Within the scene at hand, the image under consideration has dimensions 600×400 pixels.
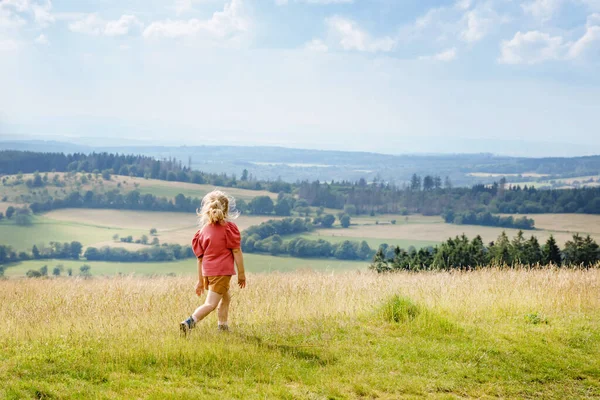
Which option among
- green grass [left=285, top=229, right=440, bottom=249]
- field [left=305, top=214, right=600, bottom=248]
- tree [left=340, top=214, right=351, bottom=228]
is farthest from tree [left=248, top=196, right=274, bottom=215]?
green grass [left=285, top=229, right=440, bottom=249]

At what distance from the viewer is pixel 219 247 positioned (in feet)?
25.4

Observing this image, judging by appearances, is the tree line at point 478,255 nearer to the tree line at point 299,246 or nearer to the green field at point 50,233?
the tree line at point 299,246

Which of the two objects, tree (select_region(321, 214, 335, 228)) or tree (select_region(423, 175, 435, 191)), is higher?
tree (select_region(423, 175, 435, 191))

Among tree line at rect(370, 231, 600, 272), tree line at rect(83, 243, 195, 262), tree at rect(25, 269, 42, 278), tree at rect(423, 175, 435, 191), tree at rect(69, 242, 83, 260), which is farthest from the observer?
tree at rect(423, 175, 435, 191)

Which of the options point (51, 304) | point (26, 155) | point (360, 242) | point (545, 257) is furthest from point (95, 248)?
point (51, 304)

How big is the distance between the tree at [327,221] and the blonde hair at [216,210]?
12028 cm

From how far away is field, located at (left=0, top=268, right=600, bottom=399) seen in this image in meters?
6.15

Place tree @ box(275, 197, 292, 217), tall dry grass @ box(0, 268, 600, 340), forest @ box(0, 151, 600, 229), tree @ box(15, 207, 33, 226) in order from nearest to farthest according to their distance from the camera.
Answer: tall dry grass @ box(0, 268, 600, 340), tree @ box(15, 207, 33, 226), forest @ box(0, 151, 600, 229), tree @ box(275, 197, 292, 217)

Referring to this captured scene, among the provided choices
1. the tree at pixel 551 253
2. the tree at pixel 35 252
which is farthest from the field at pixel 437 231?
the tree at pixel 551 253

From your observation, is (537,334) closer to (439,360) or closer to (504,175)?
(439,360)

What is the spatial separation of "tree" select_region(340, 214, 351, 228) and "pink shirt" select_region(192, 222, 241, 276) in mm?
122286

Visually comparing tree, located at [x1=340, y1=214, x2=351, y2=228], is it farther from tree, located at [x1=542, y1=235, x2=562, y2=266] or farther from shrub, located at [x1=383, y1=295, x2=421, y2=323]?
shrub, located at [x1=383, y1=295, x2=421, y2=323]

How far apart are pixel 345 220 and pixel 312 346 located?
12502 centimetres

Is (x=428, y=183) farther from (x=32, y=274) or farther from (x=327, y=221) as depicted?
(x=32, y=274)
